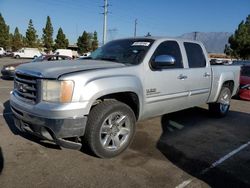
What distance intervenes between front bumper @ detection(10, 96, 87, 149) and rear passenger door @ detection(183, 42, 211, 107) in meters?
2.59

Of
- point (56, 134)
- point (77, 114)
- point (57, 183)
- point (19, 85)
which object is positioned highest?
point (19, 85)

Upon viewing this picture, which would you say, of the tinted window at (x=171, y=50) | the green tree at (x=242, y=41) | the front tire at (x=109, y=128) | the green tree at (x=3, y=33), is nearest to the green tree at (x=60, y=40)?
the green tree at (x=3, y=33)

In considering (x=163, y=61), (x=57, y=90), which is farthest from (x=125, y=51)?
(x=57, y=90)

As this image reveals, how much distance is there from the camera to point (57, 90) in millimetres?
3547

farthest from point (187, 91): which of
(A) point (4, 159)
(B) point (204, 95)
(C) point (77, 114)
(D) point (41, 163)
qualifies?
(A) point (4, 159)

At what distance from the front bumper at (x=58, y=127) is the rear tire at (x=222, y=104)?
4.19m

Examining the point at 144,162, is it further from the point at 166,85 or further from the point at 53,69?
the point at 53,69

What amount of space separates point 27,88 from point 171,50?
2.69m

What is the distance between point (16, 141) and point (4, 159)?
2.35ft

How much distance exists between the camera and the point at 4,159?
391cm

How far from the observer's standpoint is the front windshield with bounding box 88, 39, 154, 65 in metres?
4.67

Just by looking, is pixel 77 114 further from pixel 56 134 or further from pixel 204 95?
pixel 204 95

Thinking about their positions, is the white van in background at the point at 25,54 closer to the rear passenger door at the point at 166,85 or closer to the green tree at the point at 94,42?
the green tree at the point at 94,42

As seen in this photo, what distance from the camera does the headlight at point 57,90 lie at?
11.6 feet
